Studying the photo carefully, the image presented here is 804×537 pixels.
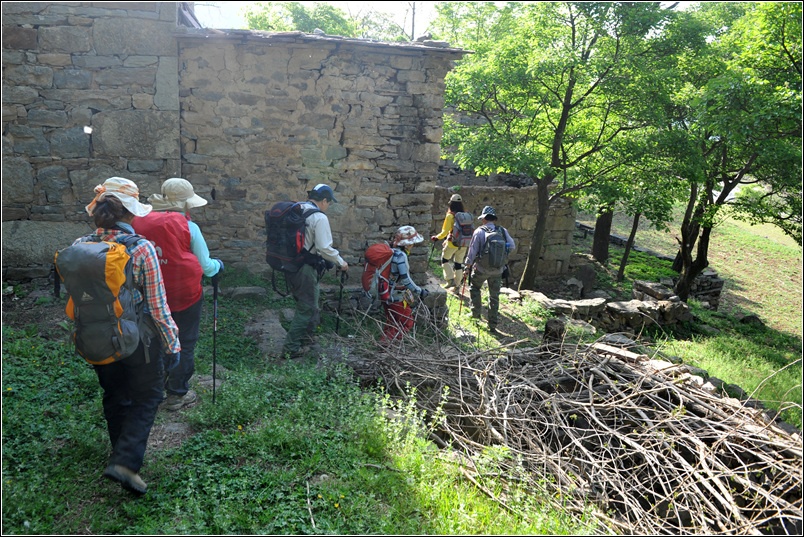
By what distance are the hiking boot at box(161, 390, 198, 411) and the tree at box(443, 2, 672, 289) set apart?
6853mm

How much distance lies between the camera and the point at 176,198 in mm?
4438

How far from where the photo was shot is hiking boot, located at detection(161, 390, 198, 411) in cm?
450

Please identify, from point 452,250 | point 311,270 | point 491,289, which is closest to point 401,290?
point 311,270

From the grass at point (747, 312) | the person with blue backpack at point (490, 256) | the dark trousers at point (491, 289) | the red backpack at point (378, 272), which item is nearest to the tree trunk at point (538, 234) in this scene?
the grass at point (747, 312)

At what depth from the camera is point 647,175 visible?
1026cm

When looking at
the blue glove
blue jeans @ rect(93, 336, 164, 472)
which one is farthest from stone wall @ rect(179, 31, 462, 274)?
blue jeans @ rect(93, 336, 164, 472)

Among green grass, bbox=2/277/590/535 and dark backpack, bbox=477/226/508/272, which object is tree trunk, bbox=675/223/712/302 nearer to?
dark backpack, bbox=477/226/508/272

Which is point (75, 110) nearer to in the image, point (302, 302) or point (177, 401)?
point (302, 302)

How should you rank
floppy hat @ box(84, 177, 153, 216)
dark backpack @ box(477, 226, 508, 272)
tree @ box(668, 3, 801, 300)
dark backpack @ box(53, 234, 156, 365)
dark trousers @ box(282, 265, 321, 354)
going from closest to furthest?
dark backpack @ box(53, 234, 156, 365) → floppy hat @ box(84, 177, 153, 216) → dark trousers @ box(282, 265, 321, 354) → tree @ box(668, 3, 801, 300) → dark backpack @ box(477, 226, 508, 272)

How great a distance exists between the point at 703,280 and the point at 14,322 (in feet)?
44.3

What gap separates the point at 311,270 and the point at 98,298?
2703 millimetres

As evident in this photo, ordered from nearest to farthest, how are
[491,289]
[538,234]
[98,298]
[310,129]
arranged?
[98,298]
[310,129]
[491,289]
[538,234]

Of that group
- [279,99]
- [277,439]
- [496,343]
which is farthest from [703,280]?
[277,439]

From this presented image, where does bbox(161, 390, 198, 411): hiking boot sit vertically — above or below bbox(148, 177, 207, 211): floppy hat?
below
